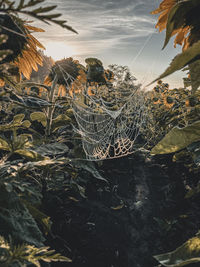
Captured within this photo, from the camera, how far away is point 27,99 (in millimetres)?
957

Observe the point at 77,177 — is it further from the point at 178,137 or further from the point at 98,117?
the point at 178,137

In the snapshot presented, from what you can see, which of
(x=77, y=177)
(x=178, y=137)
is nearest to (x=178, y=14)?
(x=178, y=137)

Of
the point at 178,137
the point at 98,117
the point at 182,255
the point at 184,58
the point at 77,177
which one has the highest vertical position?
the point at 184,58

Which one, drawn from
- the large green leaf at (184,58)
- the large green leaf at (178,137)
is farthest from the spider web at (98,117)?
the large green leaf at (184,58)

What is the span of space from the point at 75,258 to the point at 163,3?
4.76ft

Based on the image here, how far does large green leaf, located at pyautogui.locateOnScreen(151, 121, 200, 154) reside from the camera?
0.52 m

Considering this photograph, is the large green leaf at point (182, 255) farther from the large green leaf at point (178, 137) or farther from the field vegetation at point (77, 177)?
the large green leaf at point (178, 137)

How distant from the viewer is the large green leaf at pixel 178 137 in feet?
1.70

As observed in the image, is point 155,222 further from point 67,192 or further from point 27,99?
point 27,99

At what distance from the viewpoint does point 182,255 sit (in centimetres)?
55

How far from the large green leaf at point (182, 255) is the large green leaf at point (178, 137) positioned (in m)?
0.22

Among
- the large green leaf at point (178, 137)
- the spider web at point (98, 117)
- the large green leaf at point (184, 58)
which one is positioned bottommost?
the spider web at point (98, 117)

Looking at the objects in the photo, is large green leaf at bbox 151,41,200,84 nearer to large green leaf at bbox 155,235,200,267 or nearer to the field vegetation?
the field vegetation

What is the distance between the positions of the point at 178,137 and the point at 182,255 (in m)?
0.26
